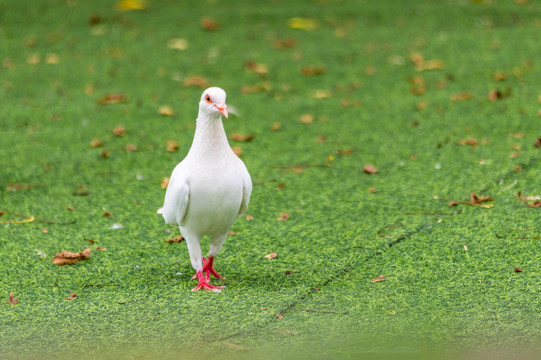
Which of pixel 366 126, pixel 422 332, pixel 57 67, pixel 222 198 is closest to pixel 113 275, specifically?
pixel 222 198

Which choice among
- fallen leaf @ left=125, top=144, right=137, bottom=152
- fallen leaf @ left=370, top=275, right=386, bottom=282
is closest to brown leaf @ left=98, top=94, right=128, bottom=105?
fallen leaf @ left=125, top=144, right=137, bottom=152

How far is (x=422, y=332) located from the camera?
11.6 ft

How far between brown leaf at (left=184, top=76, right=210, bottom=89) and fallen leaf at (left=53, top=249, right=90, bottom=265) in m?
3.88

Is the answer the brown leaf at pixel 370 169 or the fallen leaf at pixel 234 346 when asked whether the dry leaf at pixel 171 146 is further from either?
the fallen leaf at pixel 234 346

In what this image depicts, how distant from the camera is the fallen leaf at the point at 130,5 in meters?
10.5

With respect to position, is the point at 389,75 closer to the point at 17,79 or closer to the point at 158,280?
the point at 17,79

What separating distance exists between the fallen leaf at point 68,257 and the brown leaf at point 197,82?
3880 millimetres

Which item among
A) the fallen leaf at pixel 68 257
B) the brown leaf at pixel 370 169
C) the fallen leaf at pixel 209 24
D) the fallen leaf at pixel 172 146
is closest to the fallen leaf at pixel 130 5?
the fallen leaf at pixel 209 24

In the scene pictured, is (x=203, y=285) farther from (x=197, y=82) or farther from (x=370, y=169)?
(x=197, y=82)

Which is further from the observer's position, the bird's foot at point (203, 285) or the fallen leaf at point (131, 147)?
the fallen leaf at point (131, 147)

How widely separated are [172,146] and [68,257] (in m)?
2.26

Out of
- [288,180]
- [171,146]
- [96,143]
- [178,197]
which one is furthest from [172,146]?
Result: [178,197]

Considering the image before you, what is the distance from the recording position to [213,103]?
3.79 metres

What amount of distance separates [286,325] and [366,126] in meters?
3.63
